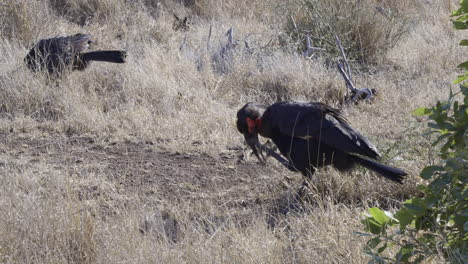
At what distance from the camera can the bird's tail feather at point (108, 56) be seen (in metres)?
7.33

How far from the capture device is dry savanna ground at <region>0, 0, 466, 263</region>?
3.45 metres

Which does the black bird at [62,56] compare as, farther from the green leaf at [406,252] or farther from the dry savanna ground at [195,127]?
the green leaf at [406,252]

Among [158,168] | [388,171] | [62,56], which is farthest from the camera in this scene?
[62,56]

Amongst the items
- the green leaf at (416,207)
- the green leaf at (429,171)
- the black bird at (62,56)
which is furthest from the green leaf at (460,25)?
the black bird at (62,56)

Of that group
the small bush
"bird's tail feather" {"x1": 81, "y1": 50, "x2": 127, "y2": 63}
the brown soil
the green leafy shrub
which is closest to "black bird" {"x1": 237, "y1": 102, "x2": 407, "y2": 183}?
the brown soil

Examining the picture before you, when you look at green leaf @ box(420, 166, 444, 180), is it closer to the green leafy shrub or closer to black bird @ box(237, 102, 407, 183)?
the green leafy shrub

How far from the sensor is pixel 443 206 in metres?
2.56

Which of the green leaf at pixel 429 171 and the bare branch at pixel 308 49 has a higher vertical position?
the green leaf at pixel 429 171

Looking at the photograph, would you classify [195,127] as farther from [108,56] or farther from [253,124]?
[108,56]

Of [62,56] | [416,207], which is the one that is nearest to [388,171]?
[416,207]

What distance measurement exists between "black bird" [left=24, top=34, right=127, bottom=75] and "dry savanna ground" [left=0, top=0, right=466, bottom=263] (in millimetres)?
151

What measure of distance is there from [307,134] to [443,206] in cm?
222

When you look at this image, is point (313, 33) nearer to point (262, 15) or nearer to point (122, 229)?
point (262, 15)

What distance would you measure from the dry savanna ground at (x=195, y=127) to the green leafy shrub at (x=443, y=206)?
1.83ft
